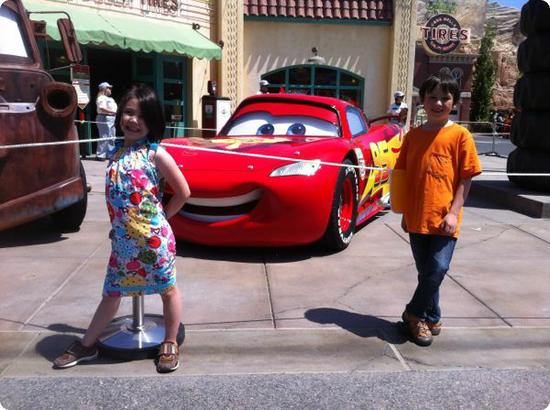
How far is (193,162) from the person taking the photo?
4.92 metres

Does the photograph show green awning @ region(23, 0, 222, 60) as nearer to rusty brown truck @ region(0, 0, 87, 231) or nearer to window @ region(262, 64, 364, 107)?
window @ region(262, 64, 364, 107)

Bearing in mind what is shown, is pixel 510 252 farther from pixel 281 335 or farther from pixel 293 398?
pixel 293 398

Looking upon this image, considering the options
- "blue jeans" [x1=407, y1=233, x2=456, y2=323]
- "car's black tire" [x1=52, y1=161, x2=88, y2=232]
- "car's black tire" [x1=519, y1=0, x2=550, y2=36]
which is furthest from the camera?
"car's black tire" [x1=519, y1=0, x2=550, y2=36]

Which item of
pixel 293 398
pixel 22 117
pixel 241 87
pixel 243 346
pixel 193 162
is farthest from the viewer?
pixel 241 87

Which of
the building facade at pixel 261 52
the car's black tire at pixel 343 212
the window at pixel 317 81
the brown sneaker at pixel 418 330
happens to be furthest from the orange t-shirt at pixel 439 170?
the window at pixel 317 81

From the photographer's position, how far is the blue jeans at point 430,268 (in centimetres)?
319

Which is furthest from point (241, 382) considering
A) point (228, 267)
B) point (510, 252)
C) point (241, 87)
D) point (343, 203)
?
point (241, 87)

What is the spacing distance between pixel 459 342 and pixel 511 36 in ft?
245

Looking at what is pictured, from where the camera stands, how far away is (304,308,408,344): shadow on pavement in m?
3.39

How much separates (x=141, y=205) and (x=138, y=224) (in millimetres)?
95

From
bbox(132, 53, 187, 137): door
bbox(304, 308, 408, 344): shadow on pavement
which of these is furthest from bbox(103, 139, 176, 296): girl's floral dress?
bbox(132, 53, 187, 137): door

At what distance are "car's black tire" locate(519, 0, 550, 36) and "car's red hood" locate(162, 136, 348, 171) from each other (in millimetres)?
3684

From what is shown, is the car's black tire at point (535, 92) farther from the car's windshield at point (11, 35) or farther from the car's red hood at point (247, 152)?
the car's windshield at point (11, 35)

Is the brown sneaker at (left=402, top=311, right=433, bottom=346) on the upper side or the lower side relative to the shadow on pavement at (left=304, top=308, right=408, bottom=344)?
upper
